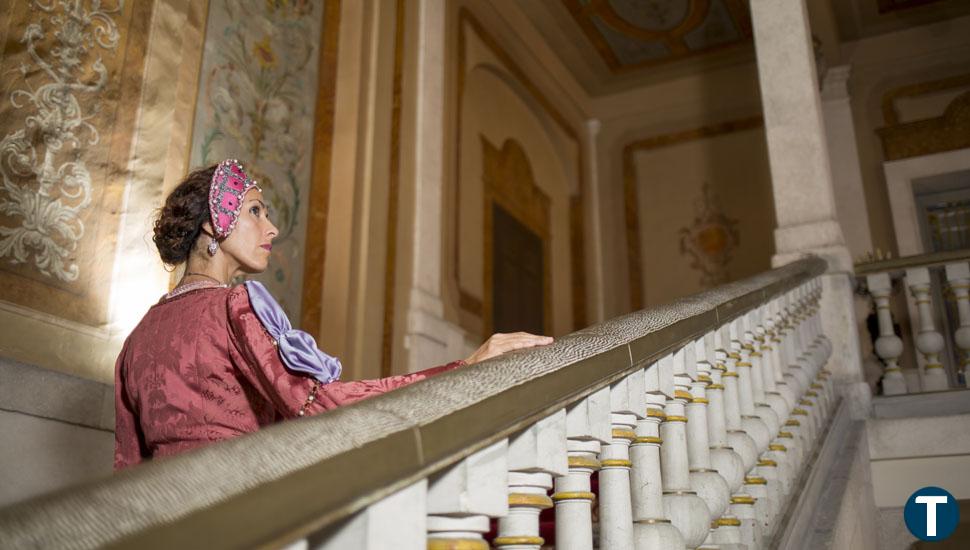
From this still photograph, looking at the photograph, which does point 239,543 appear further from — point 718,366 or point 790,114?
point 790,114

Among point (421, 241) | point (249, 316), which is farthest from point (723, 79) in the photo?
point (249, 316)

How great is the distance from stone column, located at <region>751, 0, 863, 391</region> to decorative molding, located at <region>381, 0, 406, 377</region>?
2229 millimetres

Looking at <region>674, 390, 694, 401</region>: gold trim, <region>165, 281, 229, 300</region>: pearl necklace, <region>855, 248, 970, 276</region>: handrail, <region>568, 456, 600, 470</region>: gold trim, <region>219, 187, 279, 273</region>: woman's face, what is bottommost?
<region>568, 456, 600, 470</region>: gold trim

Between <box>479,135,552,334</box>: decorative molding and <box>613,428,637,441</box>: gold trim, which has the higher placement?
<box>479,135,552,334</box>: decorative molding

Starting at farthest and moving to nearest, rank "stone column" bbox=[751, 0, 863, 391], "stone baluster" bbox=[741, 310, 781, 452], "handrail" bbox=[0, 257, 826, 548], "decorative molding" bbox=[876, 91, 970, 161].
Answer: "decorative molding" bbox=[876, 91, 970, 161]
"stone column" bbox=[751, 0, 863, 391]
"stone baluster" bbox=[741, 310, 781, 452]
"handrail" bbox=[0, 257, 826, 548]

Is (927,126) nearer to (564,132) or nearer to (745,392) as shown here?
(564,132)

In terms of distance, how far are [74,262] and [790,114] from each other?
3306 mm

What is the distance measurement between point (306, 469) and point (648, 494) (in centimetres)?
85

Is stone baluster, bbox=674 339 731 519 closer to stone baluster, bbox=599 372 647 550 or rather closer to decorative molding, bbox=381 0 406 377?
stone baluster, bbox=599 372 647 550

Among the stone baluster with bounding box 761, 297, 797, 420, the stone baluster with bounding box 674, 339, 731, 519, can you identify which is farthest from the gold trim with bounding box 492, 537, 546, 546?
the stone baluster with bounding box 761, 297, 797, 420

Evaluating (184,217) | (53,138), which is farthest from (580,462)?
(53,138)

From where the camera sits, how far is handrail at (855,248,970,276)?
3691 mm

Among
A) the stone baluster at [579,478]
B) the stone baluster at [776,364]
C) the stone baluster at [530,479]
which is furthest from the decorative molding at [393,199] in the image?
the stone baluster at [530,479]

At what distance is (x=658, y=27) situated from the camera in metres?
8.37
